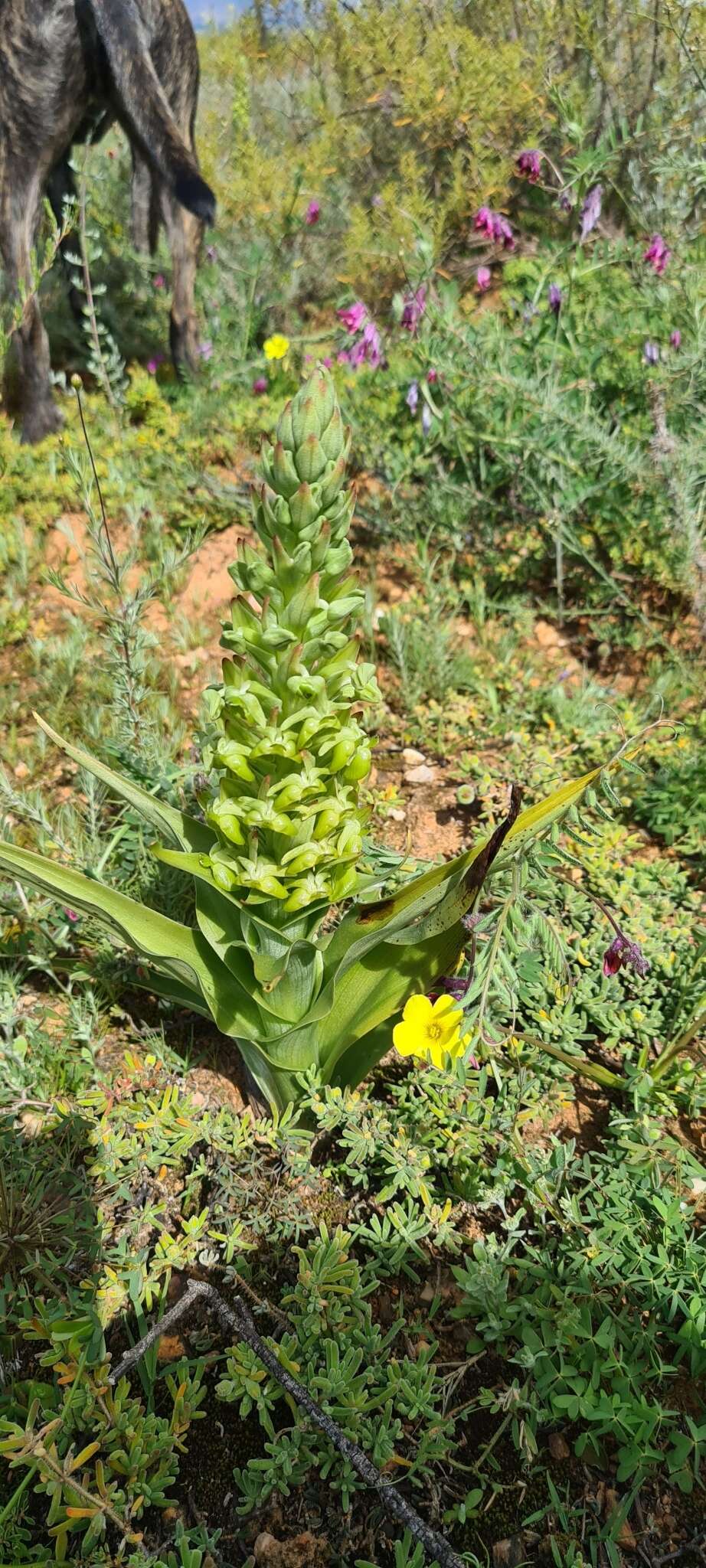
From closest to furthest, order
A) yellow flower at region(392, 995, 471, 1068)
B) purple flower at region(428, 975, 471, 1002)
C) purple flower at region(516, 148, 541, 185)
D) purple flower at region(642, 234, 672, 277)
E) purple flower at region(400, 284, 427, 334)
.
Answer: yellow flower at region(392, 995, 471, 1068) < purple flower at region(428, 975, 471, 1002) < purple flower at region(516, 148, 541, 185) < purple flower at region(400, 284, 427, 334) < purple flower at region(642, 234, 672, 277)

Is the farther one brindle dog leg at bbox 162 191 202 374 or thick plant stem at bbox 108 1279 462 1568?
brindle dog leg at bbox 162 191 202 374

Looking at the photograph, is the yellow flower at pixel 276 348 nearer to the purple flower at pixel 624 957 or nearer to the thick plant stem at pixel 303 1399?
the purple flower at pixel 624 957

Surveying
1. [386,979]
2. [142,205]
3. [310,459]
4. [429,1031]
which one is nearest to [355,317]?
[142,205]

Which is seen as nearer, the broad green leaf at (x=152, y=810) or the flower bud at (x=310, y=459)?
the flower bud at (x=310, y=459)

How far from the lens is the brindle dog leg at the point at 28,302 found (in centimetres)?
405

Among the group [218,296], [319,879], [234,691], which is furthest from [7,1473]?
[218,296]

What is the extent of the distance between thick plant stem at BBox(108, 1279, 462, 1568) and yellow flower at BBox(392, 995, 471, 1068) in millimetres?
538

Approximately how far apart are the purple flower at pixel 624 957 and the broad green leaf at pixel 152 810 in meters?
0.81

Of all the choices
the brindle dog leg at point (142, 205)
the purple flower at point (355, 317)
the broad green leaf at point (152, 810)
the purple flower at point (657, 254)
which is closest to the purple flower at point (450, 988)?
the broad green leaf at point (152, 810)

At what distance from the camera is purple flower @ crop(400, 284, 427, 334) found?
3.43 meters

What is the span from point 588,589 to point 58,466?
2.70 meters

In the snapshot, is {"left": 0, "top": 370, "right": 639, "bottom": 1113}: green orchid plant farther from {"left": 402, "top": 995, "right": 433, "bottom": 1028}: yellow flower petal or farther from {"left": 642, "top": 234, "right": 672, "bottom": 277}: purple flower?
{"left": 642, "top": 234, "right": 672, "bottom": 277}: purple flower

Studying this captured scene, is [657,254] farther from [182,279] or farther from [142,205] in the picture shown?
[142,205]

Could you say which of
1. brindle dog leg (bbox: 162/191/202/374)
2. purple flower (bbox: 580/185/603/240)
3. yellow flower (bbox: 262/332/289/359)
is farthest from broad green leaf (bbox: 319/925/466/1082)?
brindle dog leg (bbox: 162/191/202/374)
